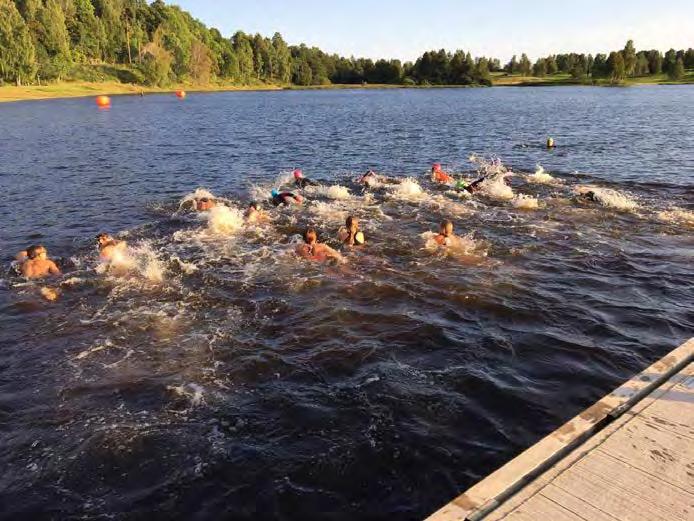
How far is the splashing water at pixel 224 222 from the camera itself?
18.1 metres

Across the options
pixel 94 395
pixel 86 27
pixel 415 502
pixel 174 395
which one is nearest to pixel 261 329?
pixel 174 395

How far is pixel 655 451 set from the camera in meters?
5.99

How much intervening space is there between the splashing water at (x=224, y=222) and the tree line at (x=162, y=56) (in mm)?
98136

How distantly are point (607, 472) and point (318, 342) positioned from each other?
6.00 metres

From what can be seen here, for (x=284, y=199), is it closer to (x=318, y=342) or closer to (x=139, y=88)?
(x=318, y=342)

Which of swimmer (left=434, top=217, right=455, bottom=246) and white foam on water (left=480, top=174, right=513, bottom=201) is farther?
white foam on water (left=480, top=174, right=513, bottom=201)

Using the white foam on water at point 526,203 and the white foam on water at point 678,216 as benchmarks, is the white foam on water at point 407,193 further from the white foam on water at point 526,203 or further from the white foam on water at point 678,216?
the white foam on water at point 678,216

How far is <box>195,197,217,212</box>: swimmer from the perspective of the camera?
2083 centimetres

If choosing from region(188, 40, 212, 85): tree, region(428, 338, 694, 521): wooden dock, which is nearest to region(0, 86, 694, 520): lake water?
region(428, 338, 694, 521): wooden dock

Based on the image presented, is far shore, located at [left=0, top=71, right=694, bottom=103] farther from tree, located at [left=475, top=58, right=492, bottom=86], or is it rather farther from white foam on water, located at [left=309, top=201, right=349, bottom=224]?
white foam on water, located at [left=309, top=201, right=349, bottom=224]

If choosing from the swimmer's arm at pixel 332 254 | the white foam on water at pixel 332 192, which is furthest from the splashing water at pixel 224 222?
the white foam on water at pixel 332 192

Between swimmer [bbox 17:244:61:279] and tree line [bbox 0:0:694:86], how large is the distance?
100.0 metres

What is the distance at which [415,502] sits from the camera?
6656 mm

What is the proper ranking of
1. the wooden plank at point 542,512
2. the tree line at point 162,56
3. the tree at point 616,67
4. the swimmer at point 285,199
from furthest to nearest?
the tree at point 616,67
the tree line at point 162,56
the swimmer at point 285,199
the wooden plank at point 542,512
